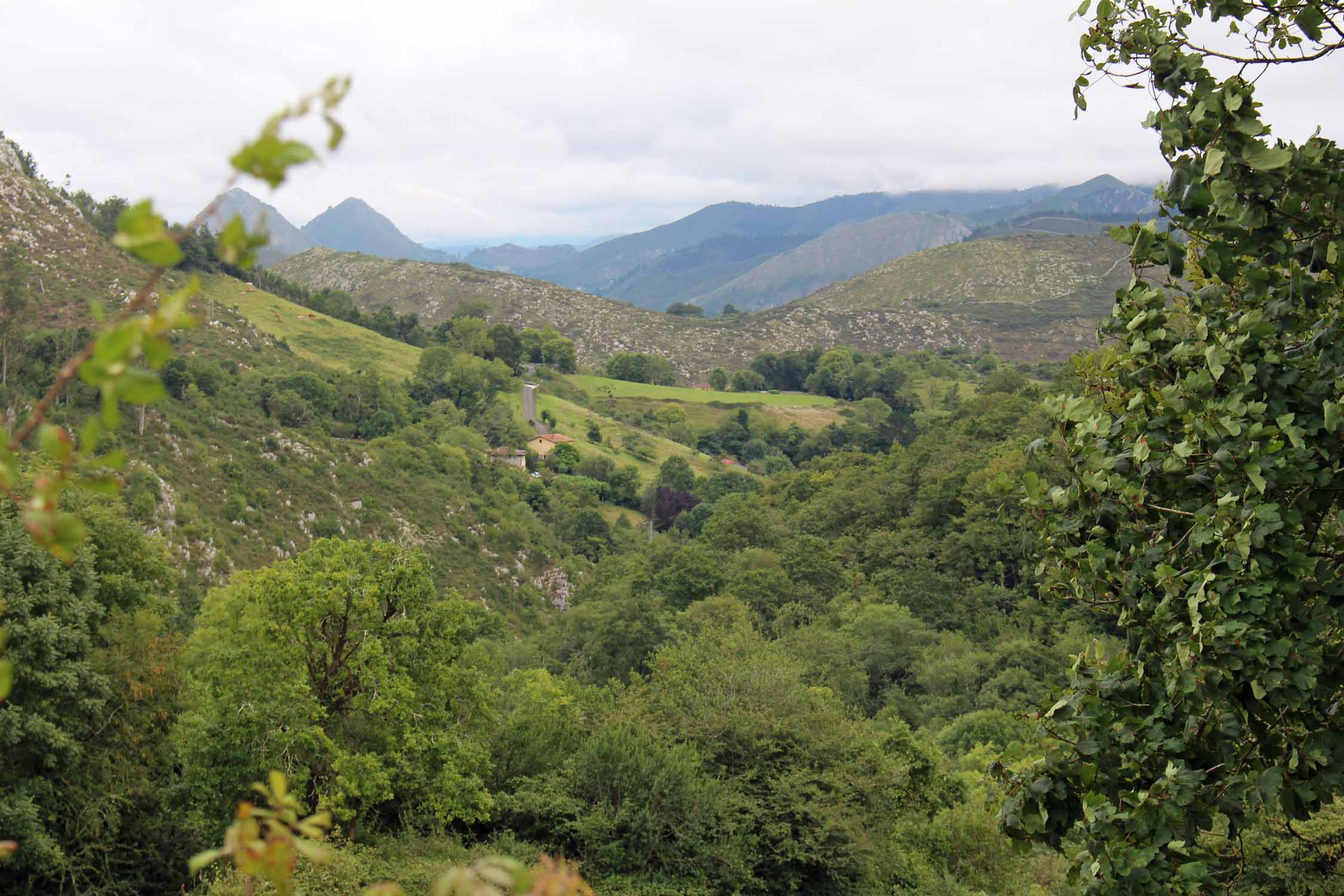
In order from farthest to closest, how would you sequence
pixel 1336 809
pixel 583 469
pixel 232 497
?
pixel 583 469
pixel 232 497
pixel 1336 809

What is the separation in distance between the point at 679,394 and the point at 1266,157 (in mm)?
90242

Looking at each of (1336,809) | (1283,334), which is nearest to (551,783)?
(1336,809)

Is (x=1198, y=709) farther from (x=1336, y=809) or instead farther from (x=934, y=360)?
(x=934, y=360)

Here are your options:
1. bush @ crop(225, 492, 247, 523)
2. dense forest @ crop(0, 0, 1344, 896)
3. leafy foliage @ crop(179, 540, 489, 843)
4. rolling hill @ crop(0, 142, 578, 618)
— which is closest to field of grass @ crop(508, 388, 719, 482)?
rolling hill @ crop(0, 142, 578, 618)

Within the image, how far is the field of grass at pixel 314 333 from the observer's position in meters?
58.1

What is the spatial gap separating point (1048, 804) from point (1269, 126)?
10.7ft

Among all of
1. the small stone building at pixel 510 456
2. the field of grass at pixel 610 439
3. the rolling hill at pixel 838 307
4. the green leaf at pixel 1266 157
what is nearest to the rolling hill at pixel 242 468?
the small stone building at pixel 510 456

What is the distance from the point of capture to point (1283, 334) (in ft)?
13.6

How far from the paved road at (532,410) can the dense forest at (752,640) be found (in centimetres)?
2823

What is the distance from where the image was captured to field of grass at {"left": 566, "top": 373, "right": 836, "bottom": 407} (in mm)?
90562

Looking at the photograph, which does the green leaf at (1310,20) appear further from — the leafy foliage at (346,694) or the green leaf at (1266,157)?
the leafy foliage at (346,694)

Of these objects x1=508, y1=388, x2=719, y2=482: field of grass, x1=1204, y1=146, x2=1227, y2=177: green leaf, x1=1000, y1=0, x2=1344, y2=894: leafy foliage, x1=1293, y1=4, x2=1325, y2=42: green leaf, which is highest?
x1=1293, y1=4, x2=1325, y2=42: green leaf

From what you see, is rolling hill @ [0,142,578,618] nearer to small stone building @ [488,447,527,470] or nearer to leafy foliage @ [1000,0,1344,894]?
small stone building @ [488,447,527,470]

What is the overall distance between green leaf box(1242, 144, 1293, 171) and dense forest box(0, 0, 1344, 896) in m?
0.06
